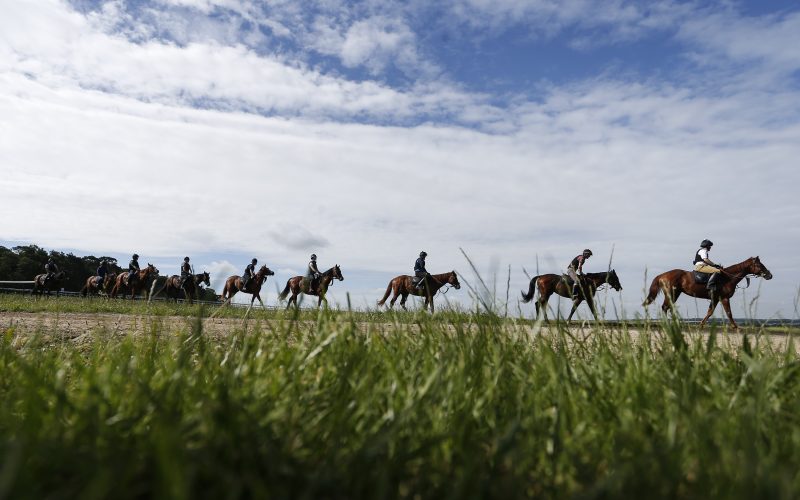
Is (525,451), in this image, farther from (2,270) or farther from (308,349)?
(2,270)

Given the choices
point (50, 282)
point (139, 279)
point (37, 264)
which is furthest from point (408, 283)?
point (37, 264)

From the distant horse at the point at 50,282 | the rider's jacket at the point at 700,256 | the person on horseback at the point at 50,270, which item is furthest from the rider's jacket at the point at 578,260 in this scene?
the person on horseback at the point at 50,270

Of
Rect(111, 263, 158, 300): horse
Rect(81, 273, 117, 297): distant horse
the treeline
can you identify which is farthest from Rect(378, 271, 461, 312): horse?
the treeline

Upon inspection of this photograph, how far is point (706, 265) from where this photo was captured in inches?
688

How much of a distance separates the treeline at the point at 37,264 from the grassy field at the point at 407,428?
2148 inches

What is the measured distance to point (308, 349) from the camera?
308 cm

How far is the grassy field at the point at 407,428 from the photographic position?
1556 mm

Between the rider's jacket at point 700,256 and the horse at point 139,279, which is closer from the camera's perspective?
the rider's jacket at point 700,256

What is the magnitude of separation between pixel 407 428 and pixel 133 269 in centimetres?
3501

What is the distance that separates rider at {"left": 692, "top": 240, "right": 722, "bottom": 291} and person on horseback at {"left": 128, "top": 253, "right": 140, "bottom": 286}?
2965cm

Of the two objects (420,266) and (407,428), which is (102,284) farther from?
(407,428)

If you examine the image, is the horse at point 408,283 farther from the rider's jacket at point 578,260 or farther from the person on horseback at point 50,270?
the person on horseback at point 50,270

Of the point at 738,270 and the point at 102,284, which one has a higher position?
the point at 738,270

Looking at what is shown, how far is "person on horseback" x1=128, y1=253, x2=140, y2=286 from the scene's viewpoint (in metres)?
32.8
